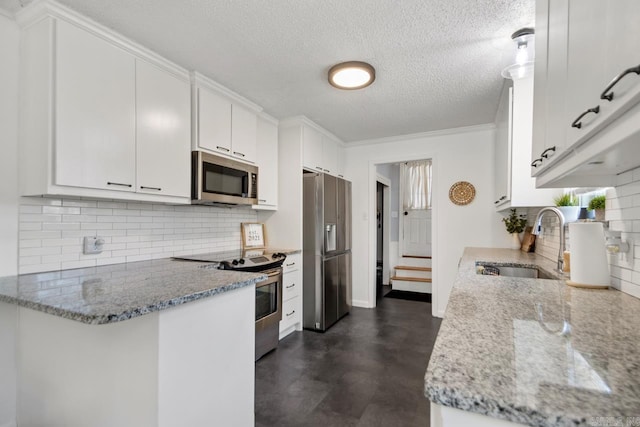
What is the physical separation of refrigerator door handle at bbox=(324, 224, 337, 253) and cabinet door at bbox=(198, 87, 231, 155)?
1.40 meters

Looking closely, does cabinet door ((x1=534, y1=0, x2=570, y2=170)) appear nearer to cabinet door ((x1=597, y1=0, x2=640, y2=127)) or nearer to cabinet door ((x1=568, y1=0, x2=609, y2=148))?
cabinet door ((x1=568, y1=0, x2=609, y2=148))

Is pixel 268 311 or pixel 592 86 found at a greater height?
pixel 592 86

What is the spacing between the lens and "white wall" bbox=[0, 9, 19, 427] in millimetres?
1648

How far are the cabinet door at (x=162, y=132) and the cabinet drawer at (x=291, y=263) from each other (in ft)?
4.00

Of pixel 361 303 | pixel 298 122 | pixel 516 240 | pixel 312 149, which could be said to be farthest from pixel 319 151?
pixel 516 240

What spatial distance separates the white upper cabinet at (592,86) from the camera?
586 mm

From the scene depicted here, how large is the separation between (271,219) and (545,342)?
307 cm

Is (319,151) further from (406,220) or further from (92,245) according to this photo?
(406,220)

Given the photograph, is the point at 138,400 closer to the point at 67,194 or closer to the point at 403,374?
the point at 67,194

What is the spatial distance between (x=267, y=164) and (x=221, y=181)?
2.74ft

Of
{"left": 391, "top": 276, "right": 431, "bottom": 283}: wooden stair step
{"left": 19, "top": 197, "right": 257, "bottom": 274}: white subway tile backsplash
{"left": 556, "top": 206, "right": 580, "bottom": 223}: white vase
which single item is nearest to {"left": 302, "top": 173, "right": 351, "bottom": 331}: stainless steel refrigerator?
{"left": 19, "top": 197, "right": 257, "bottom": 274}: white subway tile backsplash

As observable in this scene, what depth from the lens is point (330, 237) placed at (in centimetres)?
359

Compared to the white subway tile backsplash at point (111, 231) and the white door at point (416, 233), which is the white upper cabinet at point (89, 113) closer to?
the white subway tile backsplash at point (111, 231)

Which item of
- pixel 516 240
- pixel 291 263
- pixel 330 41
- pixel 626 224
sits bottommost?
pixel 291 263
